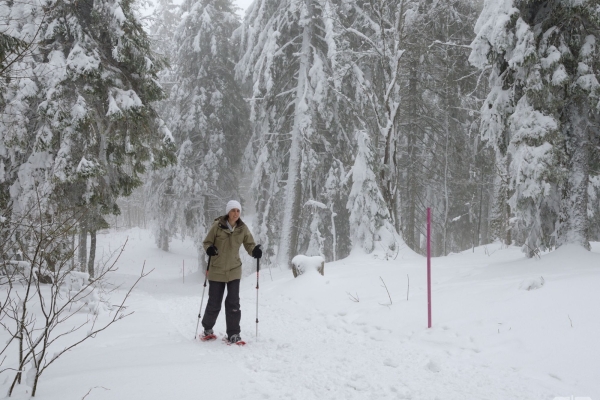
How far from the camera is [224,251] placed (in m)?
5.63

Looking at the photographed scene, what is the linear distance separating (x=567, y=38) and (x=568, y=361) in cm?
614

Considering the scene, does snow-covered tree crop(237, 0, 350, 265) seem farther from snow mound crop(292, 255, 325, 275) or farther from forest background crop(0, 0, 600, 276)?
snow mound crop(292, 255, 325, 275)

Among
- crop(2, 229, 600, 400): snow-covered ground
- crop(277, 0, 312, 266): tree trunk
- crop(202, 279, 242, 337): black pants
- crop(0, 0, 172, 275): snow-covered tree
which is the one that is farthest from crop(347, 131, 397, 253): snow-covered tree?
crop(202, 279, 242, 337): black pants

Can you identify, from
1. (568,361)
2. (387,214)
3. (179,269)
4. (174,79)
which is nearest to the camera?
(568,361)

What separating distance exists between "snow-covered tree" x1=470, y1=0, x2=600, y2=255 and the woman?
5418 millimetres

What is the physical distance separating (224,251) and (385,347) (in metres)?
2.53

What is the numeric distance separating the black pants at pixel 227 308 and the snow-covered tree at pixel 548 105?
5.69 meters

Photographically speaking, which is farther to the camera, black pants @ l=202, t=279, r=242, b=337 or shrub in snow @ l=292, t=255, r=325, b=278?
shrub in snow @ l=292, t=255, r=325, b=278

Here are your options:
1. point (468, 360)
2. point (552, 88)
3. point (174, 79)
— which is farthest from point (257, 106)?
point (468, 360)

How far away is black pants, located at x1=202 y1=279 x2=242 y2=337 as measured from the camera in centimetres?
536

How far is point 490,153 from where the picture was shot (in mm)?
15305

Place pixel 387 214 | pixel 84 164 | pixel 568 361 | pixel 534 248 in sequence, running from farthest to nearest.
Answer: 1. pixel 387 214
2. pixel 84 164
3. pixel 534 248
4. pixel 568 361

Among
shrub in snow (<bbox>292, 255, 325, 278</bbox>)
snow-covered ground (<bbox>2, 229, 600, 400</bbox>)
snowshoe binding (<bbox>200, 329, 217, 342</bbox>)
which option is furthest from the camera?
shrub in snow (<bbox>292, 255, 325, 278</bbox>)

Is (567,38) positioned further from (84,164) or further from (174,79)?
→ (174,79)
